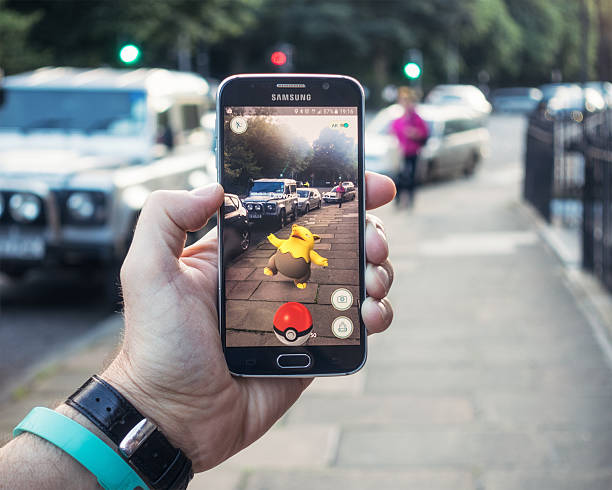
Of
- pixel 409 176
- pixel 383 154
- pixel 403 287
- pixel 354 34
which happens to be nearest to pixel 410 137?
pixel 409 176

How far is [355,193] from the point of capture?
210 cm

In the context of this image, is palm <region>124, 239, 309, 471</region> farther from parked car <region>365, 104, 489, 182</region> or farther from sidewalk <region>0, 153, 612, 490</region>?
parked car <region>365, 104, 489, 182</region>

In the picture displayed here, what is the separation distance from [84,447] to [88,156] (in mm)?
6267

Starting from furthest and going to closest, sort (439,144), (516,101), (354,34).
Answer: (354,34)
(516,101)
(439,144)

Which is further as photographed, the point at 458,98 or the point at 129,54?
the point at 458,98

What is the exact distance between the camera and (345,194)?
209 cm

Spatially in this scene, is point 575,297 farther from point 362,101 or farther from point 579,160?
point 362,101

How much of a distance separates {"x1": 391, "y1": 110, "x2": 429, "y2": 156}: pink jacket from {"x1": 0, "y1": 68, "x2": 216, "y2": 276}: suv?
475cm

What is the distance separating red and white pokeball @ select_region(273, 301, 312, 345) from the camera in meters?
2.08

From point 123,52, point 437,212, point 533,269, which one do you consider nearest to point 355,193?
point 123,52

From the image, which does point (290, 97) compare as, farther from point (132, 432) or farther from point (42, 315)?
point (42, 315)

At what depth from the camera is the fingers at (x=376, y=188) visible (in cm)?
212

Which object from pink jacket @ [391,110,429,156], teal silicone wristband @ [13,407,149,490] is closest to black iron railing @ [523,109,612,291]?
pink jacket @ [391,110,429,156]

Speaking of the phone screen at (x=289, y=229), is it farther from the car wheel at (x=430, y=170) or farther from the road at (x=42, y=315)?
Answer: the car wheel at (x=430, y=170)
